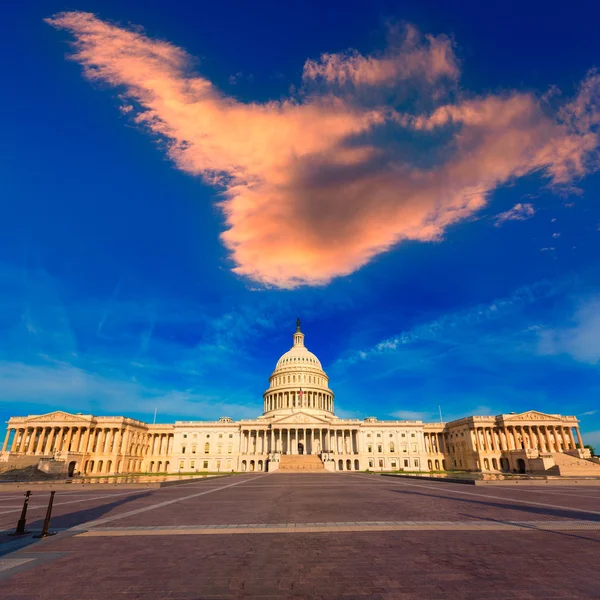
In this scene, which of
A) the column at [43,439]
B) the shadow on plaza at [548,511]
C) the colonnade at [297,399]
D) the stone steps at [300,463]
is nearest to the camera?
the shadow on plaza at [548,511]

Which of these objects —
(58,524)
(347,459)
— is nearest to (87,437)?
(347,459)

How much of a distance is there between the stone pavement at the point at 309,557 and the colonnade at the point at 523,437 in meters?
106

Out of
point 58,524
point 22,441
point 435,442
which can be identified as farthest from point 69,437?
point 435,442

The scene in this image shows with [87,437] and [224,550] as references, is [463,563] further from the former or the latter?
[87,437]

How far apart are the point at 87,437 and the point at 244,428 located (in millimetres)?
43795

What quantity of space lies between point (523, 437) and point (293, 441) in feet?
219

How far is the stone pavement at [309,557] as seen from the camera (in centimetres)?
712

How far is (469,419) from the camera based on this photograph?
11131 cm

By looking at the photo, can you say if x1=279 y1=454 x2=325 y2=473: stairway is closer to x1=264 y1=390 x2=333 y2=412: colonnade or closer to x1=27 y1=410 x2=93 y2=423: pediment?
x1=264 y1=390 x2=333 y2=412: colonnade

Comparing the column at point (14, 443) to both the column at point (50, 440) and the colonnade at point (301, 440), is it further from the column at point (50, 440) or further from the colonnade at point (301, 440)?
the colonnade at point (301, 440)

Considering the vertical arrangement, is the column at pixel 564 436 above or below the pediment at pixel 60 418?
below

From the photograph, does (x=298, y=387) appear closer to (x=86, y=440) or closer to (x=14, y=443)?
(x=86, y=440)

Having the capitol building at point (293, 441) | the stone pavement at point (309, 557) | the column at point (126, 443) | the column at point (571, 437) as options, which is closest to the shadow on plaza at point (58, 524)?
the stone pavement at point (309, 557)

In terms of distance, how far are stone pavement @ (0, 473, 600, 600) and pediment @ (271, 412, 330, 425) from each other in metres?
98.0
